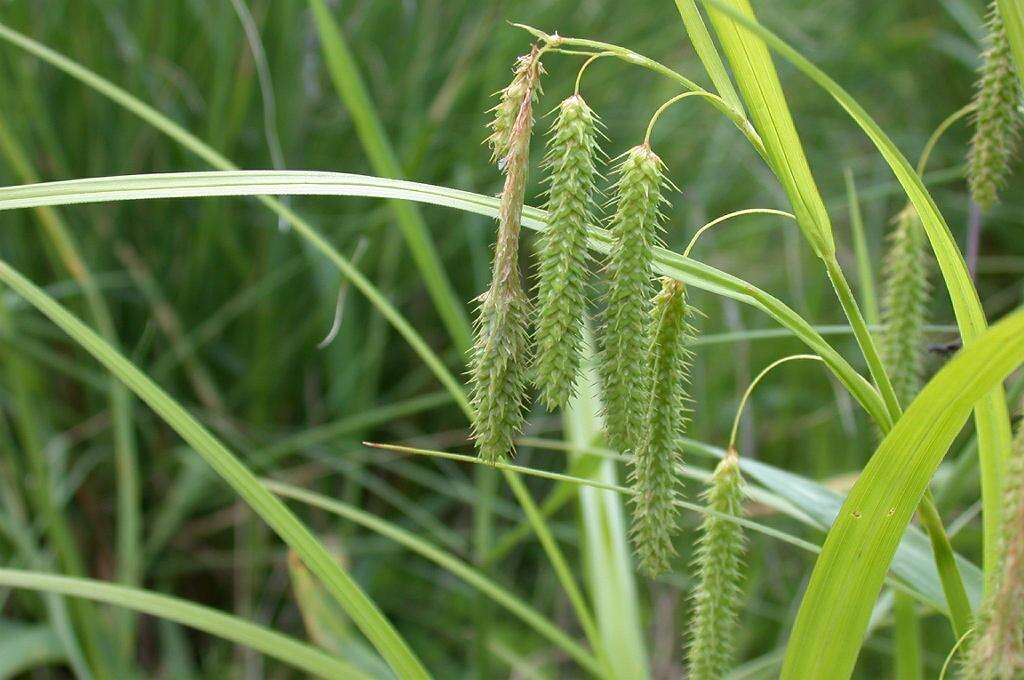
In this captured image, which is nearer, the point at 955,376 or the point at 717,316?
the point at 955,376

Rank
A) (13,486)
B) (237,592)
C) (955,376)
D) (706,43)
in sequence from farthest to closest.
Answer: (237,592) → (13,486) → (706,43) → (955,376)

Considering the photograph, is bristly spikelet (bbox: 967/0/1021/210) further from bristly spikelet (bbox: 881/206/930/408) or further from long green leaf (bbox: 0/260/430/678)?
long green leaf (bbox: 0/260/430/678)

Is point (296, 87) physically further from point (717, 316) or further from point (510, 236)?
point (510, 236)

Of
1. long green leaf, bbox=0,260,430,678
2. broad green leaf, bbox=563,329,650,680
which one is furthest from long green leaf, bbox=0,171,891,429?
broad green leaf, bbox=563,329,650,680

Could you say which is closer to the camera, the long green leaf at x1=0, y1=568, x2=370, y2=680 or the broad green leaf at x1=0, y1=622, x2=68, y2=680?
the long green leaf at x1=0, y1=568, x2=370, y2=680

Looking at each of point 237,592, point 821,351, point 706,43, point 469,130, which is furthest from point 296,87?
point 821,351

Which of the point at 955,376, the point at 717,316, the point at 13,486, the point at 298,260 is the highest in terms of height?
the point at 717,316
